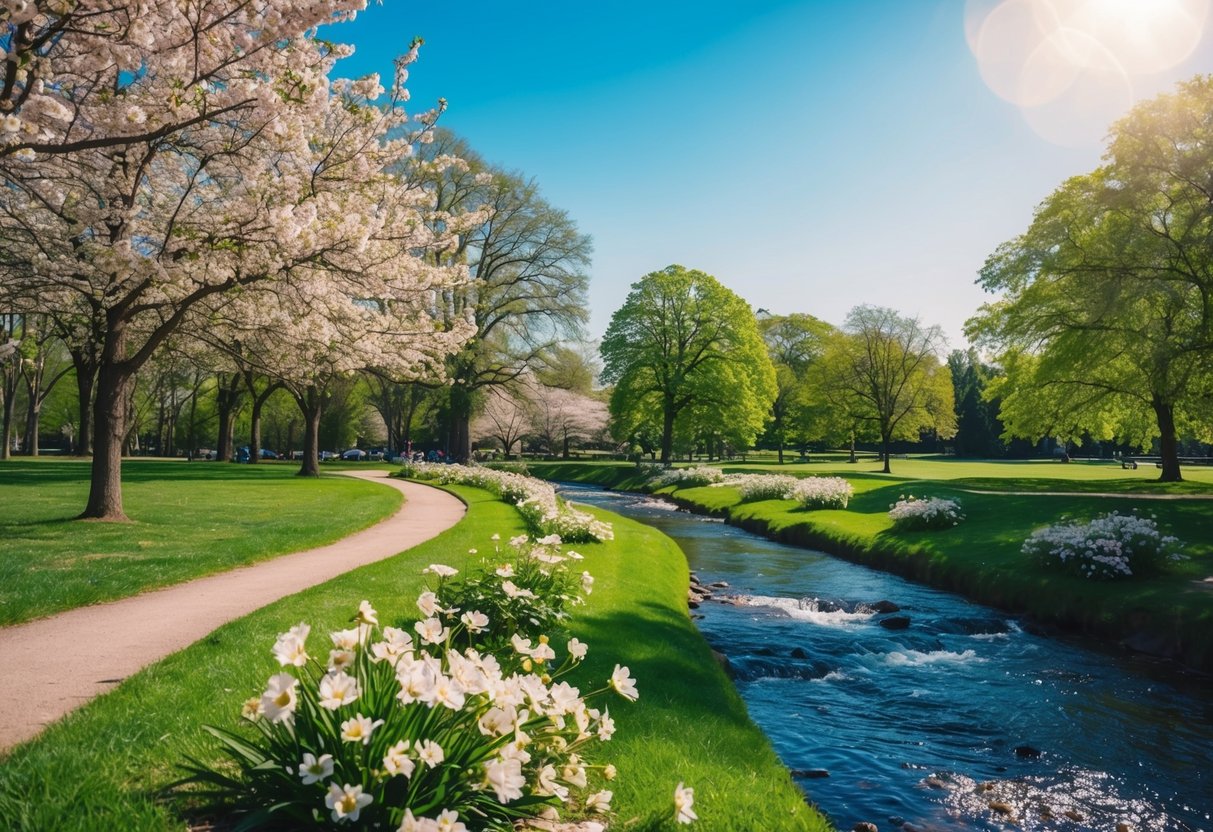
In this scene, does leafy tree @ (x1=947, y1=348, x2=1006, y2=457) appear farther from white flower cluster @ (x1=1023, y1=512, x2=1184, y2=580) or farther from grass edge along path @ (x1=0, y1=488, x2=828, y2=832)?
grass edge along path @ (x1=0, y1=488, x2=828, y2=832)

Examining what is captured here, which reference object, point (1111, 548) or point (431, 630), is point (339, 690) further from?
point (1111, 548)

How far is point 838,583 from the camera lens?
51.9 feet

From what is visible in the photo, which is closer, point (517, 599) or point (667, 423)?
point (517, 599)

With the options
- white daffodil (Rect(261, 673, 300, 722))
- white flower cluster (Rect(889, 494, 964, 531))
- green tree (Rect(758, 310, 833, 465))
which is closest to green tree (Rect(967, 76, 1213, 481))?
white flower cluster (Rect(889, 494, 964, 531))

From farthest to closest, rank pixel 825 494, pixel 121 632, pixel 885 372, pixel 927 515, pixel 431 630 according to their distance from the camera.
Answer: pixel 885 372 → pixel 825 494 → pixel 927 515 → pixel 121 632 → pixel 431 630

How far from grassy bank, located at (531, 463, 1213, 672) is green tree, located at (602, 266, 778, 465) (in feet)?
43.7

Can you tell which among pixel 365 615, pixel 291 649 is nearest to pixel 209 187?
pixel 365 615

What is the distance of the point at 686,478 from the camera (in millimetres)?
37625

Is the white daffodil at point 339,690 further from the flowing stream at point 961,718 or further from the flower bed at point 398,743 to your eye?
the flowing stream at point 961,718

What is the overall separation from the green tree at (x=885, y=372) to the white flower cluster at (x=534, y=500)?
→ 91.8 ft

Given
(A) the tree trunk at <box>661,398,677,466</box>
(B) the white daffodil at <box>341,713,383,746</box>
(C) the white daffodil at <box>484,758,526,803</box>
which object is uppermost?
(A) the tree trunk at <box>661,398,677,466</box>

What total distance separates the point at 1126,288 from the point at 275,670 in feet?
72.7

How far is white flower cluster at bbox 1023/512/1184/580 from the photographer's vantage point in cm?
1284

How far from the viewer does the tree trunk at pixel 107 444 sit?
48.2 feet
